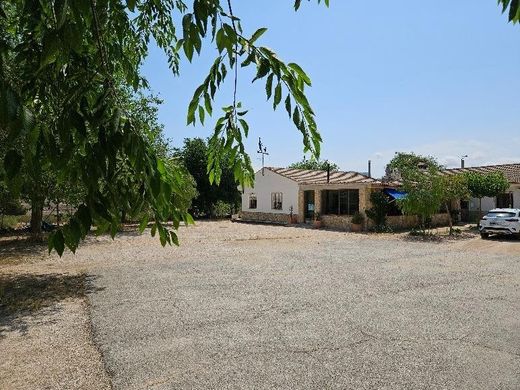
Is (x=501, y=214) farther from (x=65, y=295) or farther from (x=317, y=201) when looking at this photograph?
(x=65, y=295)

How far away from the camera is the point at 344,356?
5434 millimetres

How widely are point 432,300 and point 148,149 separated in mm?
8584

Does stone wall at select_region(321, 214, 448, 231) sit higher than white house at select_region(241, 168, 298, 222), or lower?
lower

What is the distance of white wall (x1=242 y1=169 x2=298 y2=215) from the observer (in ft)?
110

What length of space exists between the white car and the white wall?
14595 mm

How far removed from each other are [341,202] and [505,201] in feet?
40.7

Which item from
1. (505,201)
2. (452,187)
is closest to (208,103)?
(452,187)

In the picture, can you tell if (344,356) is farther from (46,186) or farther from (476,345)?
(46,186)

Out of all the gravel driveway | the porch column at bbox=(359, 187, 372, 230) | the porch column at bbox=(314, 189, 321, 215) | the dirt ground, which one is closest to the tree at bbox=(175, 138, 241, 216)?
the porch column at bbox=(314, 189, 321, 215)

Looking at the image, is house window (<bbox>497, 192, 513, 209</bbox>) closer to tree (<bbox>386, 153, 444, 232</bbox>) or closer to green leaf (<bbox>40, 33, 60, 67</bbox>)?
tree (<bbox>386, 153, 444, 232</bbox>)

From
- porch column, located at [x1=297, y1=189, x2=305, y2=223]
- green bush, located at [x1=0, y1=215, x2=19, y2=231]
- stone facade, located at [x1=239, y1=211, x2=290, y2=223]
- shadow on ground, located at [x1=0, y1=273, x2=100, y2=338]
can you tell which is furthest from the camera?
stone facade, located at [x1=239, y1=211, x2=290, y2=223]

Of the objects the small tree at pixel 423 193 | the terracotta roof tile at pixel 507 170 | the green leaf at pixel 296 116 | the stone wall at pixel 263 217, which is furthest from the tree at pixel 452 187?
the green leaf at pixel 296 116

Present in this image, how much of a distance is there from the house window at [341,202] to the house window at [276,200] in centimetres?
494

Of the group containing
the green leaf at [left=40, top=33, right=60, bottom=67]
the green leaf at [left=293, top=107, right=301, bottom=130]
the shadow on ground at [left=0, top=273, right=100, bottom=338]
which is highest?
the green leaf at [left=40, top=33, right=60, bottom=67]
